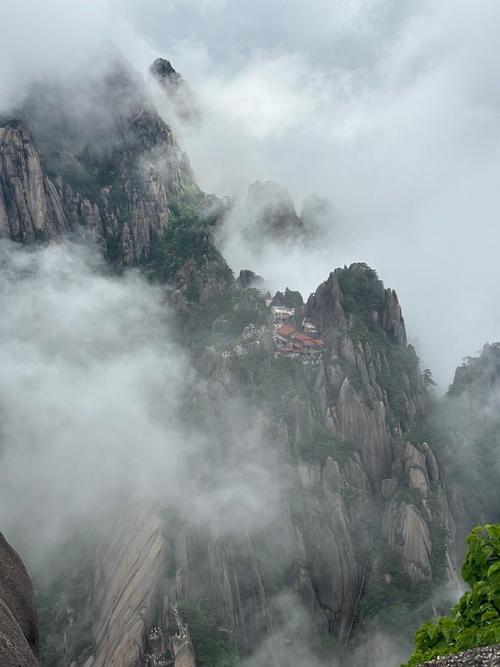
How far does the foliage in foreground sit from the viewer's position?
1859 centimetres

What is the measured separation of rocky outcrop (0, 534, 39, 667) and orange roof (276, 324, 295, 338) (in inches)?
3388

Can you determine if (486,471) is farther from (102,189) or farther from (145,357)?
(102,189)

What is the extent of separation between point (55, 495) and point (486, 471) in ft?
240

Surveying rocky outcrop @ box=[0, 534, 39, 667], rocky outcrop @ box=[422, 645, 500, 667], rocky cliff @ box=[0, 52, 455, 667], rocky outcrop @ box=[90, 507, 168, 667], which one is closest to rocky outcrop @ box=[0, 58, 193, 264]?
rocky cliff @ box=[0, 52, 455, 667]

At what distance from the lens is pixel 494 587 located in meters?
19.1


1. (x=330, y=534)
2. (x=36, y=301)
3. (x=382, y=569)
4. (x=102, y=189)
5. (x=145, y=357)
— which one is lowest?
(x=382, y=569)

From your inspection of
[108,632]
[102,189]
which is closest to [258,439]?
[108,632]

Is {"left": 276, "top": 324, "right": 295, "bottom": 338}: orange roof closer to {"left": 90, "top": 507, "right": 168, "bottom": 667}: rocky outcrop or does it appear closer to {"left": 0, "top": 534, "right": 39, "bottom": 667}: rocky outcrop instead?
{"left": 90, "top": 507, "right": 168, "bottom": 667}: rocky outcrop

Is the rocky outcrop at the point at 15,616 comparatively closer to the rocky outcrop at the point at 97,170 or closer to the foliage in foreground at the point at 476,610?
the foliage in foreground at the point at 476,610

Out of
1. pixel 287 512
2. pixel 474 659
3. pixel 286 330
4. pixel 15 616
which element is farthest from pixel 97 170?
pixel 474 659

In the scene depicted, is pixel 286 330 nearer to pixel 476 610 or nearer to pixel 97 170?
pixel 97 170

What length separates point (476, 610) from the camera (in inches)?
774

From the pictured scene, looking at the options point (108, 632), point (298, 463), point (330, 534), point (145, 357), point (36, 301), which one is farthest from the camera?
point (36, 301)

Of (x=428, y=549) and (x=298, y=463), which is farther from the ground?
(x=298, y=463)
